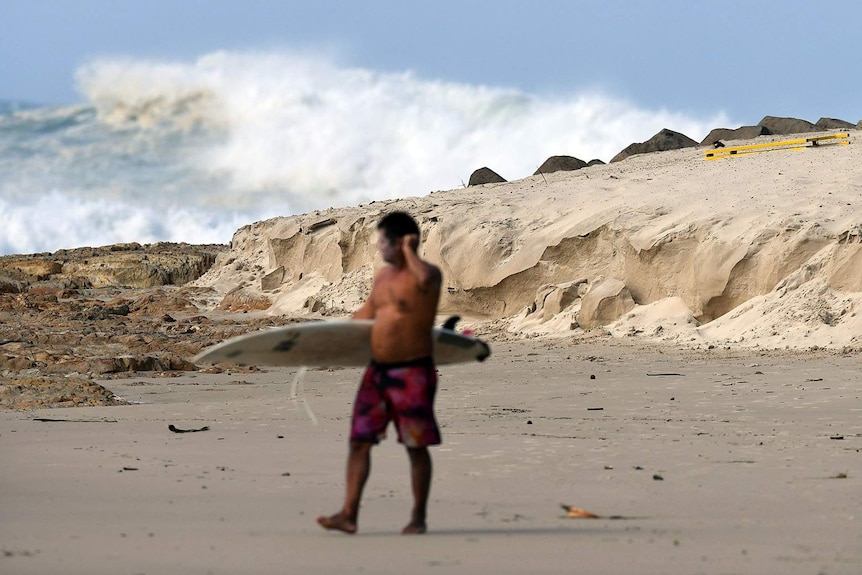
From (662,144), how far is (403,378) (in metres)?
31.9

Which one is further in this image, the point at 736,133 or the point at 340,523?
the point at 736,133

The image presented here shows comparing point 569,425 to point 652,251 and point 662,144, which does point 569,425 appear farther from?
point 662,144

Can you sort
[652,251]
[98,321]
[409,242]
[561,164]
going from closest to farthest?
[409,242] < [652,251] < [98,321] < [561,164]

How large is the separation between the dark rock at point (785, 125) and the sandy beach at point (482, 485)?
78.2ft

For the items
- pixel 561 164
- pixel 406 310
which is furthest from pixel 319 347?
pixel 561 164

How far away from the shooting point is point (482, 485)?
6.84m

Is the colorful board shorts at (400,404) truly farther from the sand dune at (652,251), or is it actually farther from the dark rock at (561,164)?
the dark rock at (561,164)

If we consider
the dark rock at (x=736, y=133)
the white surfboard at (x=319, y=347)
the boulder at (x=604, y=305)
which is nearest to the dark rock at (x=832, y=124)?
the dark rock at (x=736, y=133)

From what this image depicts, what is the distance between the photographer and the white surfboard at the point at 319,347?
231 inches

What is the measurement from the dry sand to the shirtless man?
1.02 ft

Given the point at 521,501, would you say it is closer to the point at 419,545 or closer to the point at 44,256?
the point at 419,545

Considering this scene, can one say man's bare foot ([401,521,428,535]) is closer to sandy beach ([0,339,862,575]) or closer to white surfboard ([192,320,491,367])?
sandy beach ([0,339,862,575])

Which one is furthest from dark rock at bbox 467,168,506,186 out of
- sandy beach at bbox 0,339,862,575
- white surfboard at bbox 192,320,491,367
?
white surfboard at bbox 192,320,491,367

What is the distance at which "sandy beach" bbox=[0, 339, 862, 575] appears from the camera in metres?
4.77
